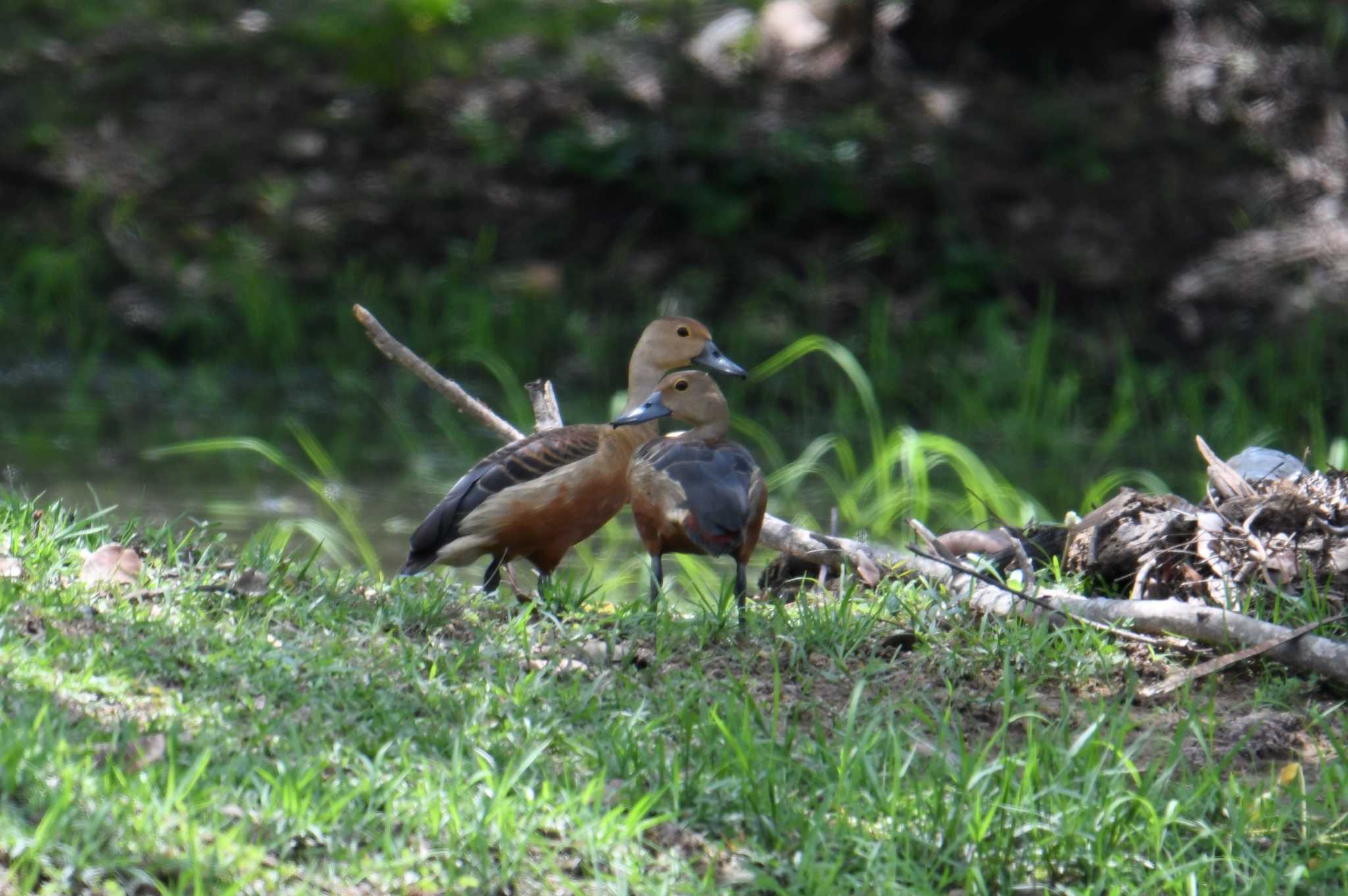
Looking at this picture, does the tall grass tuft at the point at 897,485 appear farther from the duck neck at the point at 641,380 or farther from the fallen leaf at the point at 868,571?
the duck neck at the point at 641,380

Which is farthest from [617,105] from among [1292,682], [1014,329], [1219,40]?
[1292,682]

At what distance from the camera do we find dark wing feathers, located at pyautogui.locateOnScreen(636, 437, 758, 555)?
4109mm

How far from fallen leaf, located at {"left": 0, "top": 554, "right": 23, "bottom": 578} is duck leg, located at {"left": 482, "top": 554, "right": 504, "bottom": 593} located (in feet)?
4.14

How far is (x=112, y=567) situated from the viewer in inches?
160

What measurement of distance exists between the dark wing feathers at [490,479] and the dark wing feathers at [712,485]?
0.35 metres

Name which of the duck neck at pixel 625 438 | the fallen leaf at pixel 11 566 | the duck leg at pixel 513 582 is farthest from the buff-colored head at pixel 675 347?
the fallen leaf at pixel 11 566

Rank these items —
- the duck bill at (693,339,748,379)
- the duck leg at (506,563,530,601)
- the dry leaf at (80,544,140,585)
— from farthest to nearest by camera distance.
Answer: the duck bill at (693,339,748,379), the duck leg at (506,563,530,601), the dry leaf at (80,544,140,585)

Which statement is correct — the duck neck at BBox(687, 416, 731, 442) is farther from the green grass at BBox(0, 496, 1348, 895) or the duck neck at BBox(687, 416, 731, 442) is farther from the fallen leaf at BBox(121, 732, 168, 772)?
the fallen leaf at BBox(121, 732, 168, 772)

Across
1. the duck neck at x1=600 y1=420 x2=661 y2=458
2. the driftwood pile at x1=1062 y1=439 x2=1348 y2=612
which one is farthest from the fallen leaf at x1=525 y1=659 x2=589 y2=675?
the driftwood pile at x1=1062 y1=439 x2=1348 y2=612

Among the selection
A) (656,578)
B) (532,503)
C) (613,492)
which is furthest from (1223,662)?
(532,503)

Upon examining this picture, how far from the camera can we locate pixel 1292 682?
393cm

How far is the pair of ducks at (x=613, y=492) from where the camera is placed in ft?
13.8

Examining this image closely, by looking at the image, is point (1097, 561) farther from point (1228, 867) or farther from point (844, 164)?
point (844, 164)

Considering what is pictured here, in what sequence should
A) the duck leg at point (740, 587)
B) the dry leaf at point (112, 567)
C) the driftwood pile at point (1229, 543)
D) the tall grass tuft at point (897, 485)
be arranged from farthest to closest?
the tall grass tuft at point (897, 485), the driftwood pile at point (1229, 543), the duck leg at point (740, 587), the dry leaf at point (112, 567)
